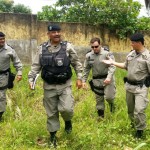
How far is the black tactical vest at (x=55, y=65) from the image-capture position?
192 inches

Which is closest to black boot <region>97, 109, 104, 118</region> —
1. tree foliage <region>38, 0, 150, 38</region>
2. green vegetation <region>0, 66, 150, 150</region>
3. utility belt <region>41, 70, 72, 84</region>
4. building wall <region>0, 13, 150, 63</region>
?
green vegetation <region>0, 66, 150, 150</region>

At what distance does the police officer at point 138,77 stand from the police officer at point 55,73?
2.78 ft

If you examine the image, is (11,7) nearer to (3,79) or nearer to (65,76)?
(3,79)

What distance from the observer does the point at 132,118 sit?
561cm

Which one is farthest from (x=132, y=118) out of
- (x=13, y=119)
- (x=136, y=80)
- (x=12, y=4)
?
(x=12, y=4)

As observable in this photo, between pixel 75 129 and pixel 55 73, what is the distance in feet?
3.92

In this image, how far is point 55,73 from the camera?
16.1ft

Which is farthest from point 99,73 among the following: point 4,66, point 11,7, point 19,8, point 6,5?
point 19,8

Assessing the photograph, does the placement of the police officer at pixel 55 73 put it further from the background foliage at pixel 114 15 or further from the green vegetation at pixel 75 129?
the background foliage at pixel 114 15

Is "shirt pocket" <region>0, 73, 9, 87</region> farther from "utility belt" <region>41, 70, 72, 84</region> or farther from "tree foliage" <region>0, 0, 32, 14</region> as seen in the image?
"tree foliage" <region>0, 0, 32, 14</region>

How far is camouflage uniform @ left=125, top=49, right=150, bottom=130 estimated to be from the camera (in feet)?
16.8

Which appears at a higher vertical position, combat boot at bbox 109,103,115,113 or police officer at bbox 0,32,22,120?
police officer at bbox 0,32,22,120

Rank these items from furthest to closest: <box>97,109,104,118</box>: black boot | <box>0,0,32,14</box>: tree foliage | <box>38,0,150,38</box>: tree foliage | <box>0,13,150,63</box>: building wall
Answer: <box>0,0,32,14</box>: tree foliage → <box>38,0,150,38</box>: tree foliage → <box>0,13,150,63</box>: building wall → <box>97,109,104,118</box>: black boot

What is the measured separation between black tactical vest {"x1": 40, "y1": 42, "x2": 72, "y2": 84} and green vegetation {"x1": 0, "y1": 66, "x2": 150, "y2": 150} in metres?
0.93
